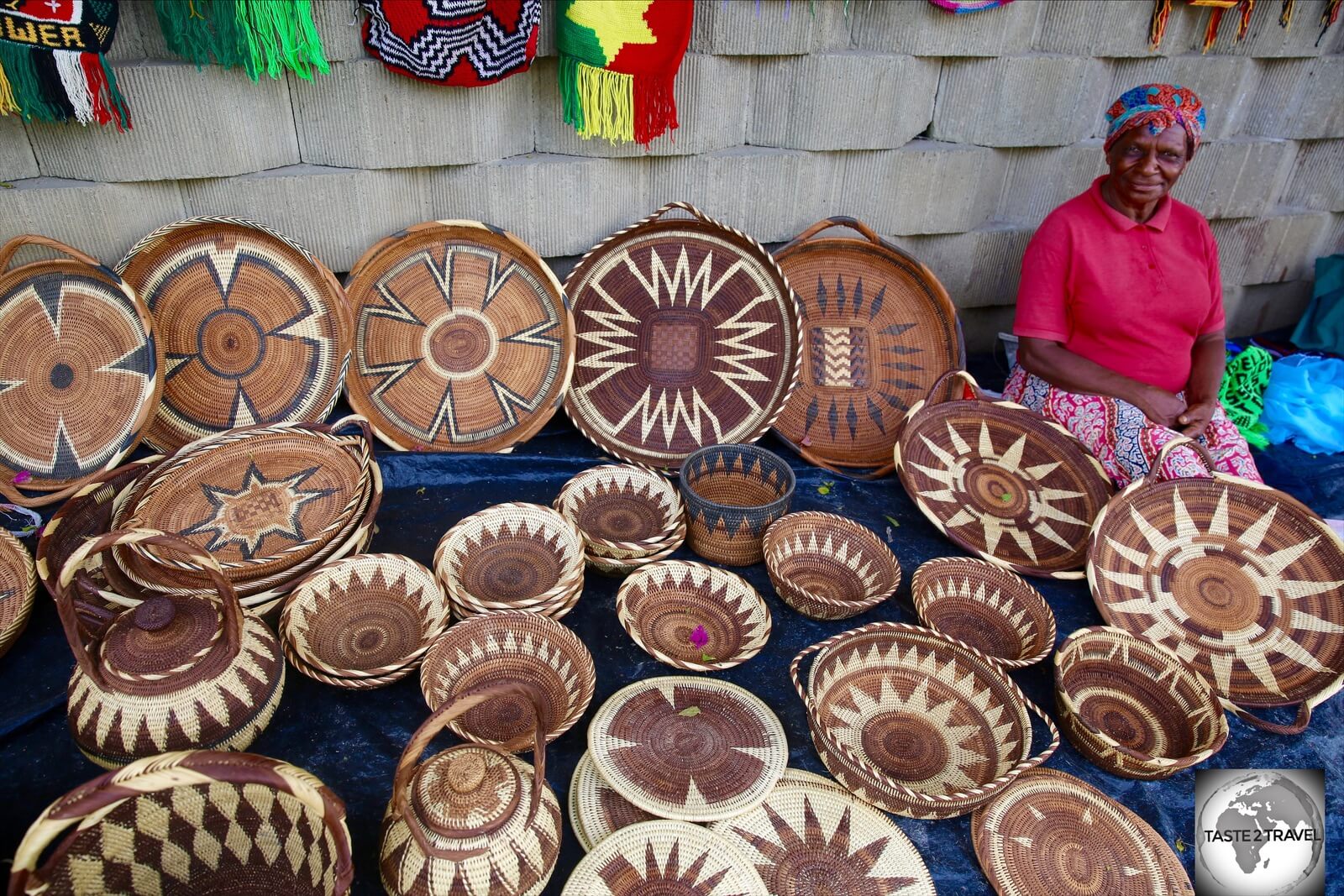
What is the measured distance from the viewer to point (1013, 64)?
2.43m

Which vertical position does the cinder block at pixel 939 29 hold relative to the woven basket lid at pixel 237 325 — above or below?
above

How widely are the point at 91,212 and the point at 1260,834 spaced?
9.54ft

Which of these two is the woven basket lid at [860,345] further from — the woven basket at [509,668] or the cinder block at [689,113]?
the woven basket at [509,668]

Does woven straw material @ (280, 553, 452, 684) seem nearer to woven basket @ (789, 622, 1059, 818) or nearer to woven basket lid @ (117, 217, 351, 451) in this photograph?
woven basket lid @ (117, 217, 351, 451)

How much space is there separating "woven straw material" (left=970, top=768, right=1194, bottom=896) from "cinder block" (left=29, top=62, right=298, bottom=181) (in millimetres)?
2272

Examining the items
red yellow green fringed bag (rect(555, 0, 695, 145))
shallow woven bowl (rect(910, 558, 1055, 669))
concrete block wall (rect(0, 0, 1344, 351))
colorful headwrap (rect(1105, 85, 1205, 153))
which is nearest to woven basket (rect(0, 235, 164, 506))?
concrete block wall (rect(0, 0, 1344, 351))

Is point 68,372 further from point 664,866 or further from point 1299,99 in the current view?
point 1299,99

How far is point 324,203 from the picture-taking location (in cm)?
212

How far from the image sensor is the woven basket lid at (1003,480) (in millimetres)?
2061

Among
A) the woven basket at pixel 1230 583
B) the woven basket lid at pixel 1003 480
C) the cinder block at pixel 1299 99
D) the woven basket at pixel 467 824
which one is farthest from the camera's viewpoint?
the cinder block at pixel 1299 99

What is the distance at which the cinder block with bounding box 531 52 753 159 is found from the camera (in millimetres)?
2184

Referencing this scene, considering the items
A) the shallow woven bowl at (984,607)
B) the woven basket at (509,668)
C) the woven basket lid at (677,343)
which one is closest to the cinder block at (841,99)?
the woven basket lid at (677,343)

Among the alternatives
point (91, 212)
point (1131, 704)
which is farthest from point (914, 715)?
point (91, 212)

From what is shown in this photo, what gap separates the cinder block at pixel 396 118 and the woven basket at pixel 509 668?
1300 millimetres
